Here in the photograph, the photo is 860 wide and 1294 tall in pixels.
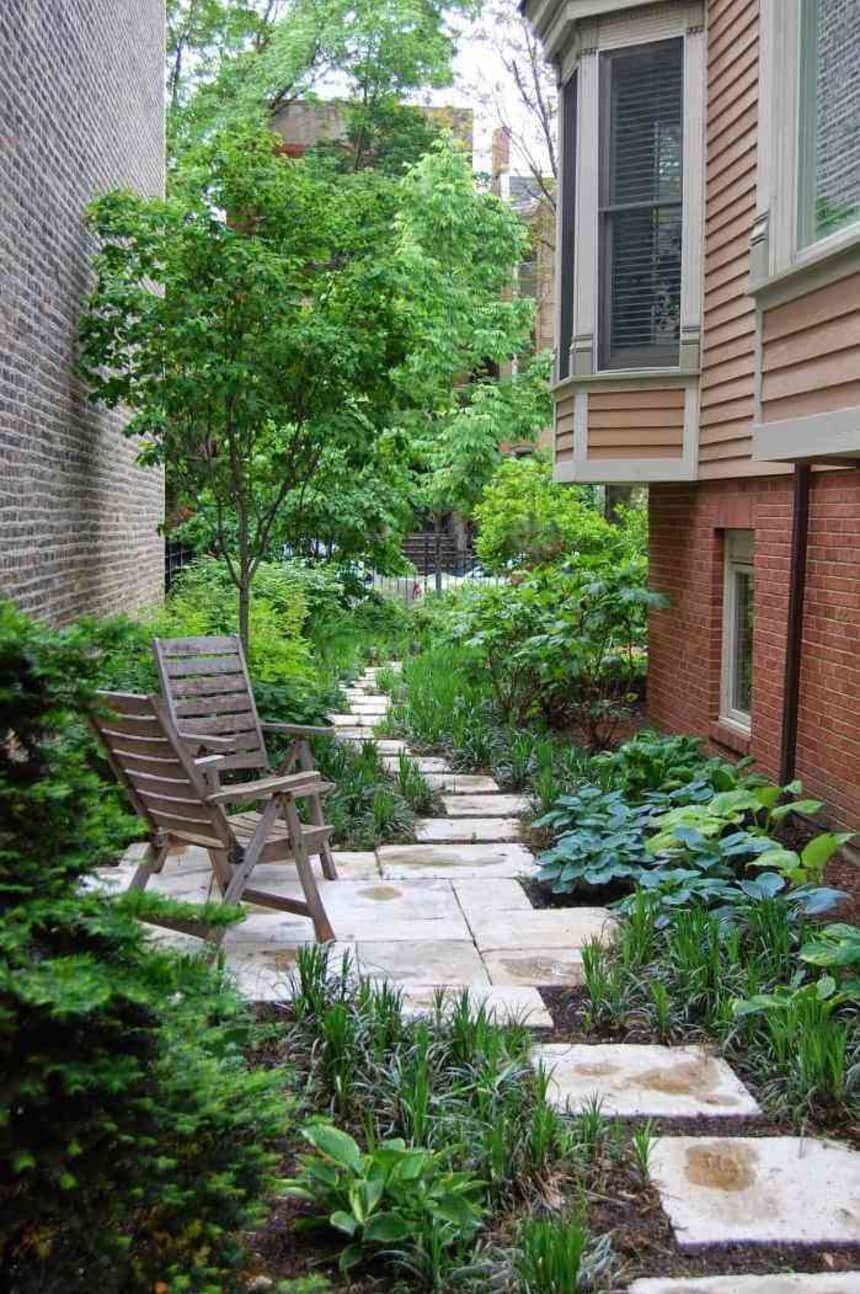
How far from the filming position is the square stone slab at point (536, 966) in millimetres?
4980

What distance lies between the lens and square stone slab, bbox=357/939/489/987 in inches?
195

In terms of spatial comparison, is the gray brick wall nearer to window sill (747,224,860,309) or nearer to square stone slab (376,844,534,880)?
square stone slab (376,844,534,880)

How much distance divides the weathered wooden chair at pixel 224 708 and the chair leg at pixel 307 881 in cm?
101

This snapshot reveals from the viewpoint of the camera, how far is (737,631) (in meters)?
8.71

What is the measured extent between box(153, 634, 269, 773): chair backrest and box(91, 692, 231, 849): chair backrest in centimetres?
97

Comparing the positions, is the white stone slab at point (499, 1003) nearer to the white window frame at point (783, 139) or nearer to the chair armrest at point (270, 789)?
the chair armrest at point (270, 789)

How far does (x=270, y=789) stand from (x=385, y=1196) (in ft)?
7.87

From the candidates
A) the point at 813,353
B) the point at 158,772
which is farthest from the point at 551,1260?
the point at 813,353

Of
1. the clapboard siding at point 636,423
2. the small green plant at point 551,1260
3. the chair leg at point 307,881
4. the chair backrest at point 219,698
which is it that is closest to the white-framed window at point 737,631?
the clapboard siding at point 636,423

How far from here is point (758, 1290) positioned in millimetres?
2922

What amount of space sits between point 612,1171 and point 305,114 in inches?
1345

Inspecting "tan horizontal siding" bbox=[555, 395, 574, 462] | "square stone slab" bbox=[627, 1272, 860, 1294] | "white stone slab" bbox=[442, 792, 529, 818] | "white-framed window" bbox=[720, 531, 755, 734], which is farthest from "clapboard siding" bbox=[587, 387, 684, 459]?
"square stone slab" bbox=[627, 1272, 860, 1294]

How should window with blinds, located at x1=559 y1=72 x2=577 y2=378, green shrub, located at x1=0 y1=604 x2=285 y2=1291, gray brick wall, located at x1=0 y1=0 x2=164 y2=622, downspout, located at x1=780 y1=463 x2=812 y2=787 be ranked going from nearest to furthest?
green shrub, located at x1=0 y1=604 x2=285 y2=1291, downspout, located at x1=780 y1=463 x2=812 y2=787, gray brick wall, located at x1=0 y1=0 x2=164 y2=622, window with blinds, located at x1=559 y1=72 x2=577 y2=378

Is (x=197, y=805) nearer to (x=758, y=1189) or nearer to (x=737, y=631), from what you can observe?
(x=758, y=1189)
